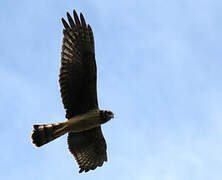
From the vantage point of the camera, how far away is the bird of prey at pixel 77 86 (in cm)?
1656

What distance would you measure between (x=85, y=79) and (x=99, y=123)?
1.46 m

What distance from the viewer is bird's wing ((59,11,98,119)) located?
1656 centimetres

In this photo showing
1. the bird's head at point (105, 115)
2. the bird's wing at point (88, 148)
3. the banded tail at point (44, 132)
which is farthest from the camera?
the bird's wing at point (88, 148)

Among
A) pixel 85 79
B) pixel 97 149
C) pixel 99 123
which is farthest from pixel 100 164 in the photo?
pixel 85 79

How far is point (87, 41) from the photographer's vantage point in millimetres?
16703

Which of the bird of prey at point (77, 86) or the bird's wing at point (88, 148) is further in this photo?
the bird's wing at point (88, 148)

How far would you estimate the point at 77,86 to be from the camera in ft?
54.6

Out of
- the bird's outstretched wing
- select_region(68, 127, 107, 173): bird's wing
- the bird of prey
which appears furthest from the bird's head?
select_region(68, 127, 107, 173): bird's wing

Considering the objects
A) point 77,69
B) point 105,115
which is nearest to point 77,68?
point 77,69

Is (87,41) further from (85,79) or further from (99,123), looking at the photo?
(99,123)

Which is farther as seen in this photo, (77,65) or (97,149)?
(97,149)

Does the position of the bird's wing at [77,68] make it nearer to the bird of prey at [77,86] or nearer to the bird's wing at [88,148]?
the bird of prey at [77,86]

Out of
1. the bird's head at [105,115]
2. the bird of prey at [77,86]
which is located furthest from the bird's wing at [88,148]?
the bird's head at [105,115]

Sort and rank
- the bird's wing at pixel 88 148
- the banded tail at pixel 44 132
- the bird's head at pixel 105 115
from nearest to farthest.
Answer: the banded tail at pixel 44 132
the bird's head at pixel 105 115
the bird's wing at pixel 88 148
